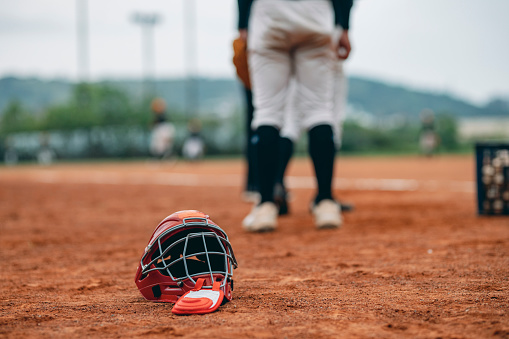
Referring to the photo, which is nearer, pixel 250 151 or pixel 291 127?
pixel 291 127

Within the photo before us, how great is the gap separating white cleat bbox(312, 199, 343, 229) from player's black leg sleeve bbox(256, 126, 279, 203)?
0.31 meters

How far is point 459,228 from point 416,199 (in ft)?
6.64

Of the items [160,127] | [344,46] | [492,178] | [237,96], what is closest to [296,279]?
[344,46]

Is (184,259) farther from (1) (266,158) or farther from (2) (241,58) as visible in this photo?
(2) (241,58)

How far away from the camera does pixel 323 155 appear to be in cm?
344

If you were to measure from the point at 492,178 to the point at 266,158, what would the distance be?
161 cm

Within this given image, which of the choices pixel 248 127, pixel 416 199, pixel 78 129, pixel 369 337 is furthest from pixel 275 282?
pixel 78 129

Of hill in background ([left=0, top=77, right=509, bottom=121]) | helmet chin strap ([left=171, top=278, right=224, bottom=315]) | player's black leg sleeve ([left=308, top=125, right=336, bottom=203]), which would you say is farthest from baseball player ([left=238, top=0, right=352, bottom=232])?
hill in background ([left=0, top=77, right=509, bottom=121])

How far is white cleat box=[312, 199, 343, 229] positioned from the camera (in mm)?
3330

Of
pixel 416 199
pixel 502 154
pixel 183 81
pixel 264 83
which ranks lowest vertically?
pixel 416 199

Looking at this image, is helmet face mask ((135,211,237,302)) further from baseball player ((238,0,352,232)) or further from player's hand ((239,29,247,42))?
player's hand ((239,29,247,42))

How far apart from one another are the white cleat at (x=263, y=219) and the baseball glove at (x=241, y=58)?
101 centimetres

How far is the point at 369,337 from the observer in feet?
4.42

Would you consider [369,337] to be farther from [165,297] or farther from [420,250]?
[420,250]
